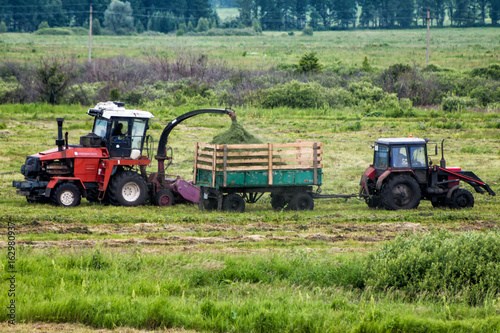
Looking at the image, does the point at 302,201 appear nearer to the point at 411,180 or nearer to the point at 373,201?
the point at 373,201

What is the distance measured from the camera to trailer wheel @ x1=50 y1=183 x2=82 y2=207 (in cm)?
1698

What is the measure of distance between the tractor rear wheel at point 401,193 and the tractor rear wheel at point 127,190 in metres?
6.75

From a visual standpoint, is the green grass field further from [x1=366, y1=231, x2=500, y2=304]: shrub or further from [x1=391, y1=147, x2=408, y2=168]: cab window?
[x1=366, y1=231, x2=500, y2=304]: shrub

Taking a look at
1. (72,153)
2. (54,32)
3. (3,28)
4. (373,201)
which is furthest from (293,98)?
(3,28)

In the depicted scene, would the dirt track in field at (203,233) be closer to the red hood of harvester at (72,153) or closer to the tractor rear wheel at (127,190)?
the tractor rear wheel at (127,190)

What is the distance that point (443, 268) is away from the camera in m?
10.3

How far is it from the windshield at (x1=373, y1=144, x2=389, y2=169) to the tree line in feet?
322

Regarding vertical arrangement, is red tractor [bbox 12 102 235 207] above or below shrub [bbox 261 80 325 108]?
below

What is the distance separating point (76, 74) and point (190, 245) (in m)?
38.3

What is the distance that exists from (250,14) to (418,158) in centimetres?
13187

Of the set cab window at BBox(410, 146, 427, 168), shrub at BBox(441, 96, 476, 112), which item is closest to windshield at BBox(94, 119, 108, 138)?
cab window at BBox(410, 146, 427, 168)

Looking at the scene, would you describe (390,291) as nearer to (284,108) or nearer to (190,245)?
(190,245)

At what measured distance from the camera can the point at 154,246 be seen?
13.0m

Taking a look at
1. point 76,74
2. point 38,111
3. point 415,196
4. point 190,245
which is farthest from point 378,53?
point 190,245
